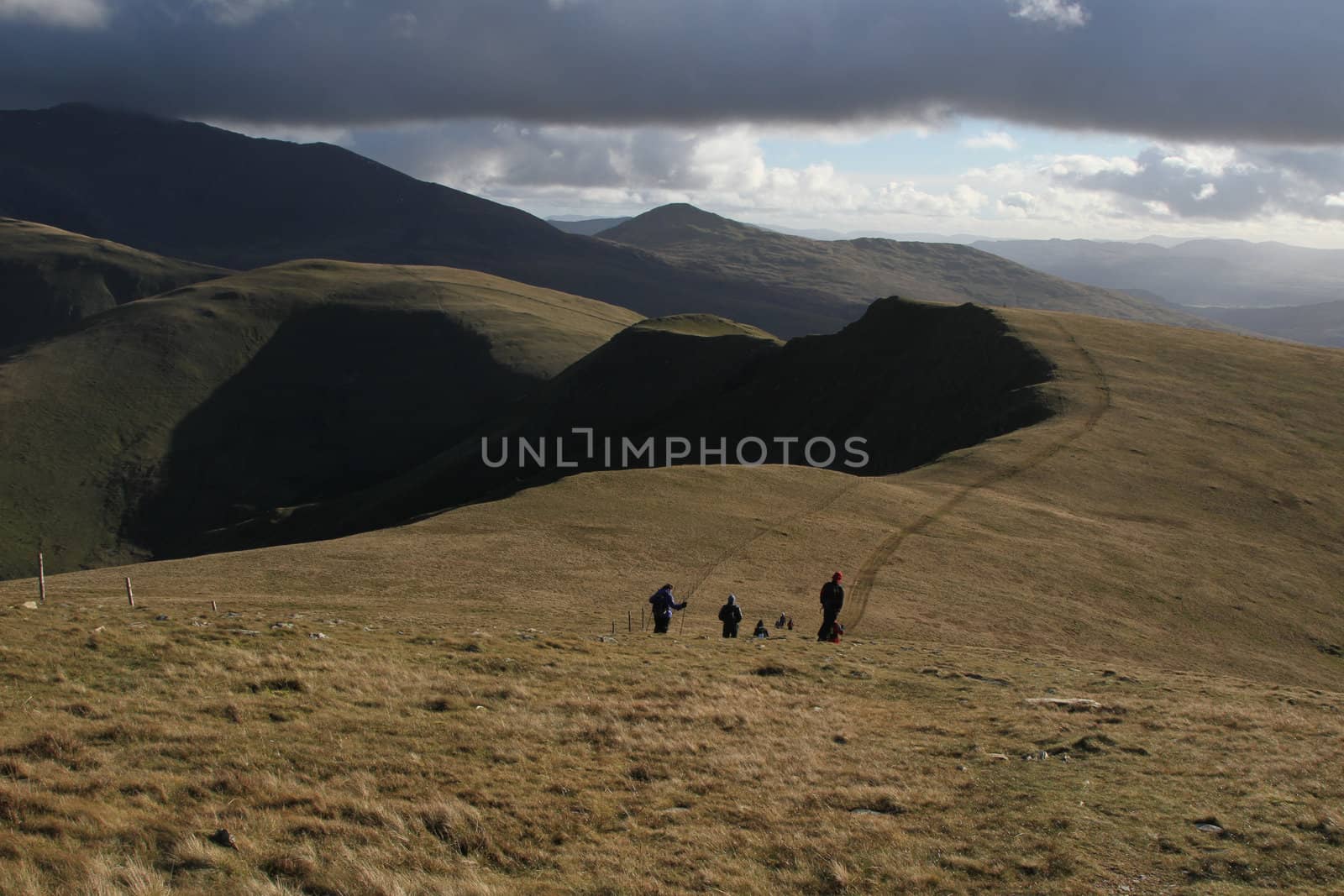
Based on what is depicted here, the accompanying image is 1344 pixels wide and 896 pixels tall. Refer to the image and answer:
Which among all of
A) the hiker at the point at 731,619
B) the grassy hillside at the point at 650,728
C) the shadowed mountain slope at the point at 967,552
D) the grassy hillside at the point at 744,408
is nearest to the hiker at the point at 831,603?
the grassy hillside at the point at 650,728

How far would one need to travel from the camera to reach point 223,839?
10.3 m

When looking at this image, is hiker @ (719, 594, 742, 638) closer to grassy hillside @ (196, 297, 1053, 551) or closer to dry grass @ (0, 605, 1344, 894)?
dry grass @ (0, 605, 1344, 894)

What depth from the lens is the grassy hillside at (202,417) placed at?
141250mm

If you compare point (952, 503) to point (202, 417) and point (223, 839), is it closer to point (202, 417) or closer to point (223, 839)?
point (223, 839)

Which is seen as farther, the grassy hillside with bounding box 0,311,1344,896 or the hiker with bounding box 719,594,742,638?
the hiker with bounding box 719,594,742,638

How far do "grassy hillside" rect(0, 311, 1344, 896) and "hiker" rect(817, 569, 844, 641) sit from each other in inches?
27.8

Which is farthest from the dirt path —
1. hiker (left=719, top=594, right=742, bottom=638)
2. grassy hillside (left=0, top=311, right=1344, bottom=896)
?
hiker (left=719, top=594, right=742, bottom=638)

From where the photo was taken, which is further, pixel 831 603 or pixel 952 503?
pixel 952 503

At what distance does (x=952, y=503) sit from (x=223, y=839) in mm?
44340

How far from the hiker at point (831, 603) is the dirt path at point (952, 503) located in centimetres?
413

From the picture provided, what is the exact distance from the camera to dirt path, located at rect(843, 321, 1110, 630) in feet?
114

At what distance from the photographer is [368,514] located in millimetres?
109438

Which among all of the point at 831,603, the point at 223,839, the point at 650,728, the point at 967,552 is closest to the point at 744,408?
the point at 967,552

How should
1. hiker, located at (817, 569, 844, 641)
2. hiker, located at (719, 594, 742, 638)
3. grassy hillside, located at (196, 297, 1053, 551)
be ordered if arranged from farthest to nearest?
grassy hillside, located at (196, 297, 1053, 551), hiker, located at (719, 594, 742, 638), hiker, located at (817, 569, 844, 641)
